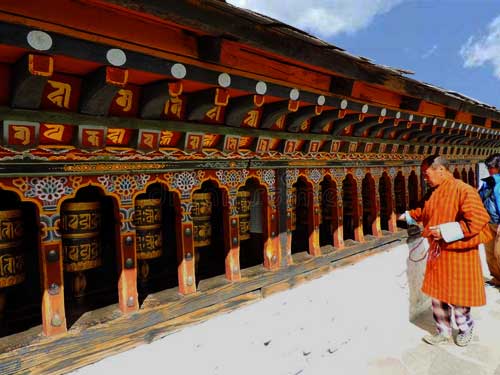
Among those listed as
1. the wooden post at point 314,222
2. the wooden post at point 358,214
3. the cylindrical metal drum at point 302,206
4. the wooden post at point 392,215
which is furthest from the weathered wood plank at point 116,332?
the wooden post at point 392,215

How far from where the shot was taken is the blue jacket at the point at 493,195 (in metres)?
4.05

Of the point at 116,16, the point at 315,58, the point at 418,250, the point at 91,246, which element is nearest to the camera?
the point at 116,16

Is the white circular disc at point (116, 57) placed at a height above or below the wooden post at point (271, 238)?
above

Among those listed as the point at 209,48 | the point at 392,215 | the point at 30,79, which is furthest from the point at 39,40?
the point at 392,215

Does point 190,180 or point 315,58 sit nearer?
point 315,58

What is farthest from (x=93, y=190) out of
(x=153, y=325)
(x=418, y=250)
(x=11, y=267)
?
(x=418, y=250)

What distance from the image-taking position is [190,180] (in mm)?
3350

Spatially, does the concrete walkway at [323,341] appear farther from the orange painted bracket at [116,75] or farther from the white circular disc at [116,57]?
the white circular disc at [116,57]

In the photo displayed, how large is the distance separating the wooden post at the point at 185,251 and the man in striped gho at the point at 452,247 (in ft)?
7.02

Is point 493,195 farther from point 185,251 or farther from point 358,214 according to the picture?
point 185,251

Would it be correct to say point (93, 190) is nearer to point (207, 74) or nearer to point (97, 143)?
point (97, 143)

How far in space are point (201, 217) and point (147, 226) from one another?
1.94ft

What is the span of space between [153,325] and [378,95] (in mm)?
3737

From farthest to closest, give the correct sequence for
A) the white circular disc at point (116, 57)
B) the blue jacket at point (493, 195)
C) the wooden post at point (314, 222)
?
1. the wooden post at point (314, 222)
2. the blue jacket at point (493, 195)
3. the white circular disc at point (116, 57)
